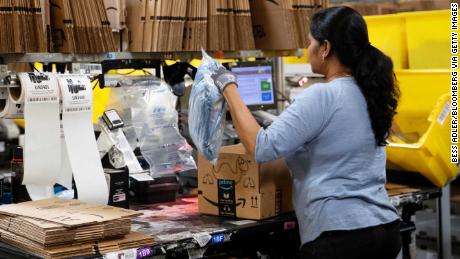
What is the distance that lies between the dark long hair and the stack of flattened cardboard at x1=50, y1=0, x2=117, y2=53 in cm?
99

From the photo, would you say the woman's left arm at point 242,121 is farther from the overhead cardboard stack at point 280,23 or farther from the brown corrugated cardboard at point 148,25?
the overhead cardboard stack at point 280,23

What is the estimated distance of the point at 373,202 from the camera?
99.1 inches

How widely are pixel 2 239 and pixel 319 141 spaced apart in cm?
117

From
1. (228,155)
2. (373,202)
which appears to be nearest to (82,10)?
(228,155)

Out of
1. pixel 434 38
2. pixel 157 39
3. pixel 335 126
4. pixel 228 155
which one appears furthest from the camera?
pixel 434 38

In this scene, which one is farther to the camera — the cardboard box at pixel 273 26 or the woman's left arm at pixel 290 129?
the cardboard box at pixel 273 26

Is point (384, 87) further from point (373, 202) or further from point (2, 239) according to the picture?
point (2, 239)

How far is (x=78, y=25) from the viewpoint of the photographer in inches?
116

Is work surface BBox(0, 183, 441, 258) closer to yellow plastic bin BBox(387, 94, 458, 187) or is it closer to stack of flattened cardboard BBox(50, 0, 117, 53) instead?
stack of flattened cardboard BBox(50, 0, 117, 53)

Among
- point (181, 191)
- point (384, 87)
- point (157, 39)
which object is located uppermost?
point (157, 39)

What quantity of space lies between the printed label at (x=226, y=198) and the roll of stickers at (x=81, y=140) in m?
0.46

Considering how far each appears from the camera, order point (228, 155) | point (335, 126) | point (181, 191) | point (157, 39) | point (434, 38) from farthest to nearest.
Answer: point (434, 38) → point (181, 191) → point (157, 39) → point (228, 155) → point (335, 126)

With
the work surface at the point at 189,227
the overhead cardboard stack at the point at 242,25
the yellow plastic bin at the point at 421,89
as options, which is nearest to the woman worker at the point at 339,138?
the work surface at the point at 189,227

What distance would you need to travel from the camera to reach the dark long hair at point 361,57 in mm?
2461
